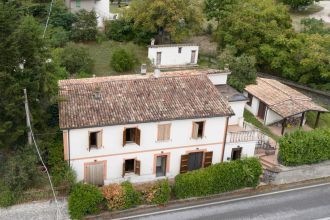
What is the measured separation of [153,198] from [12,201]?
8804 mm

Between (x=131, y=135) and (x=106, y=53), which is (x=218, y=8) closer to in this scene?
(x=106, y=53)

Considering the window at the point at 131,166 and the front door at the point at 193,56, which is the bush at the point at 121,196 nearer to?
the window at the point at 131,166

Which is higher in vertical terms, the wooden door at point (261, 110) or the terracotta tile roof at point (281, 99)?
the terracotta tile roof at point (281, 99)

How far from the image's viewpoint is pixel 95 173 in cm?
3212

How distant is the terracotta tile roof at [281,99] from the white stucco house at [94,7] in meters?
24.8

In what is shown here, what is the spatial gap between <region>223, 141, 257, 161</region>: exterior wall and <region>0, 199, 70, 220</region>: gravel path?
12251 mm

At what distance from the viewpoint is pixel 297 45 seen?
51.8 meters

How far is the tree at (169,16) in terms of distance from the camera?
54.2 metres

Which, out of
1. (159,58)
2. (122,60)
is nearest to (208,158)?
(122,60)

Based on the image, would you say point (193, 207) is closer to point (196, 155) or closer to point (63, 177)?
point (196, 155)

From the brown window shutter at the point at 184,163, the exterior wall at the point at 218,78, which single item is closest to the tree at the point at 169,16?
the exterior wall at the point at 218,78

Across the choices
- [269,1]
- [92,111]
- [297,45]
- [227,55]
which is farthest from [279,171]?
[269,1]

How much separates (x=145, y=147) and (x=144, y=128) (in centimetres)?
144

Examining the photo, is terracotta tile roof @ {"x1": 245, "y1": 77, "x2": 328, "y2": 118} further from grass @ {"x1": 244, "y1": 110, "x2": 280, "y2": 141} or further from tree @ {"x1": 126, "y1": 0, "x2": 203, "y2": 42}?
tree @ {"x1": 126, "y1": 0, "x2": 203, "y2": 42}
